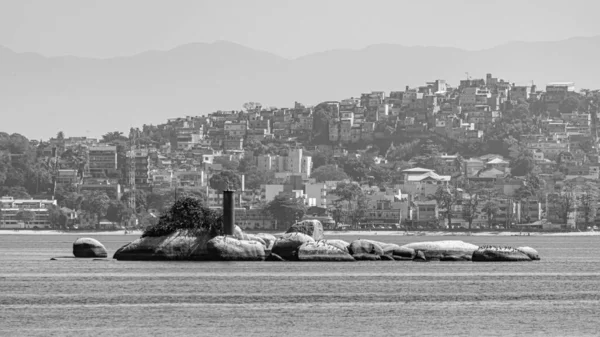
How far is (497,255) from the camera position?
80.4 m

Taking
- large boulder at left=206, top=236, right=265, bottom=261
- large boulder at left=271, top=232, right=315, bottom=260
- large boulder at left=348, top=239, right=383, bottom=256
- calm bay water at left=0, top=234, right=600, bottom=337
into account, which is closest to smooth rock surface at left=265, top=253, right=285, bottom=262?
large boulder at left=271, top=232, right=315, bottom=260

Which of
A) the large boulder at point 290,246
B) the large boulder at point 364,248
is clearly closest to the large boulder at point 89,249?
the large boulder at point 290,246

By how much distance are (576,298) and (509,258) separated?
23131 millimetres

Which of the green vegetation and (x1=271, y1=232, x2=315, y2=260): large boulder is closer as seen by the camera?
the green vegetation

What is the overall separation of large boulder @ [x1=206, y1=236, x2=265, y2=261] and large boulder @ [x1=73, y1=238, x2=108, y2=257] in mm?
9309

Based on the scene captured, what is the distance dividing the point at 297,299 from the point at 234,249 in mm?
18465

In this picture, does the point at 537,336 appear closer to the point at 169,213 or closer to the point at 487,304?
the point at 487,304

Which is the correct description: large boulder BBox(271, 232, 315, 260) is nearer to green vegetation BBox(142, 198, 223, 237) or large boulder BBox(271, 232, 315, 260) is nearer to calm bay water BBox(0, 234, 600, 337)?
calm bay water BBox(0, 234, 600, 337)

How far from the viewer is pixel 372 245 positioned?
80.8 m

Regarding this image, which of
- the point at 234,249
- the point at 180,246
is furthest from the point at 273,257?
the point at 180,246

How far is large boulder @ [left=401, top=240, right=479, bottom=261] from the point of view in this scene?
261ft

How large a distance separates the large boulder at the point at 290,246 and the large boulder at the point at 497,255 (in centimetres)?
753

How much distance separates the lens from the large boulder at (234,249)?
74500 mm

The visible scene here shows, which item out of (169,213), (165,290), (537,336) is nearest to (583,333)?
(537,336)
